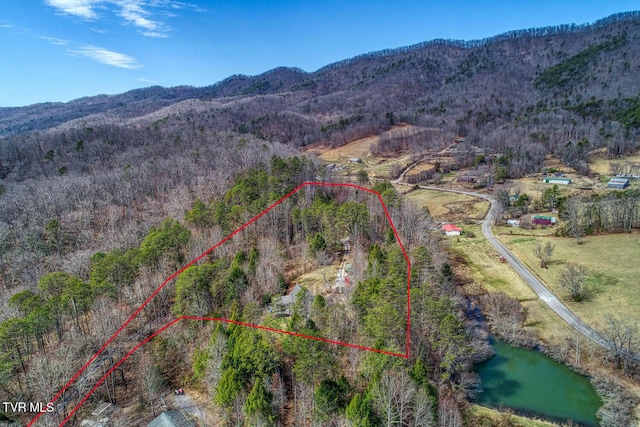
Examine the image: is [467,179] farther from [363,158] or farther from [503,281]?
[503,281]

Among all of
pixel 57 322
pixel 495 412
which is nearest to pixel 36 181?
pixel 57 322

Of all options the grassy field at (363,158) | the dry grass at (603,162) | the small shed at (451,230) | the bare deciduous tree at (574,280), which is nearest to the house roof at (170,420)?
the bare deciduous tree at (574,280)

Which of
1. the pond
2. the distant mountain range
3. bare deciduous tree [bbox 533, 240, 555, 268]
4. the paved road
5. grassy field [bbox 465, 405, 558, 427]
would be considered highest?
the distant mountain range

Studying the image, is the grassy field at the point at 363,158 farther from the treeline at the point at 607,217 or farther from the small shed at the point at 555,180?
the treeline at the point at 607,217

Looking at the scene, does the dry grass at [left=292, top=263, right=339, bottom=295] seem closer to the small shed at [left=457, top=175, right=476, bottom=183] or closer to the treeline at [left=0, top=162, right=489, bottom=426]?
the treeline at [left=0, top=162, right=489, bottom=426]

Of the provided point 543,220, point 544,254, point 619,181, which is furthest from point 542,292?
point 619,181

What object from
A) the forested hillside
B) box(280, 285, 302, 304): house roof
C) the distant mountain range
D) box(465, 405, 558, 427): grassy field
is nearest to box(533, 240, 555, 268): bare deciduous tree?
the forested hillside
